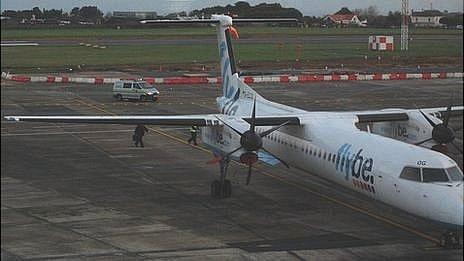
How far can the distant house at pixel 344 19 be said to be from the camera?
45.2ft

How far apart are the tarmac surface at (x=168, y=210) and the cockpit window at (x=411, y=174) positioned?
105cm

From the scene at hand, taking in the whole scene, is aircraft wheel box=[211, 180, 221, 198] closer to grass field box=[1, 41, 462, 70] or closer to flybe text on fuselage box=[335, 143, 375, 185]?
flybe text on fuselage box=[335, 143, 375, 185]

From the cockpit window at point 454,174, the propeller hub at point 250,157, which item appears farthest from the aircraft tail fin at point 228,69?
the cockpit window at point 454,174

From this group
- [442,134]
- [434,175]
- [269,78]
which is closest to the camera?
[434,175]

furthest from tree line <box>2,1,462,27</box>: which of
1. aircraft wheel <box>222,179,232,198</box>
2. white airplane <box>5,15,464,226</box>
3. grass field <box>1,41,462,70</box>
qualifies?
grass field <box>1,41,462,70</box>

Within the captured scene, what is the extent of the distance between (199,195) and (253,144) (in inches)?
129

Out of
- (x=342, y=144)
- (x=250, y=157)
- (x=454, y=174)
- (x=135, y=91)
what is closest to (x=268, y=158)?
(x=250, y=157)

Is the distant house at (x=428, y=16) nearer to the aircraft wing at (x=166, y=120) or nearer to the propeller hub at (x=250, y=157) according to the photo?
the propeller hub at (x=250, y=157)

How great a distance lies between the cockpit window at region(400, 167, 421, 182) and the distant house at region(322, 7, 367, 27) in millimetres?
3348

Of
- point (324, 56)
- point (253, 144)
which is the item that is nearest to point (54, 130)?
point (253, 144)

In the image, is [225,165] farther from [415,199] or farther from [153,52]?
[153,52]

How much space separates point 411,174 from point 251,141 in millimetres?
4827

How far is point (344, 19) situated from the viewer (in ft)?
50.1

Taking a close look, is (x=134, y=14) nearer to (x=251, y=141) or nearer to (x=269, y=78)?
(x=251, y=141)
